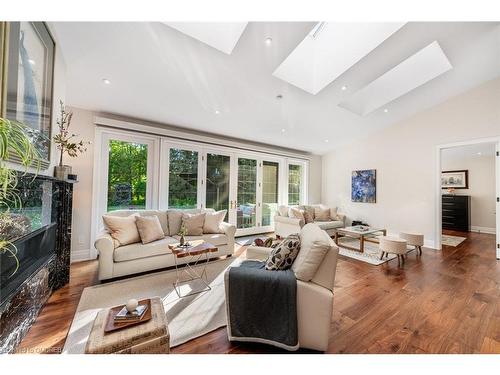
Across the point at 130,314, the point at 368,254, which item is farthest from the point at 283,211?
the point at 130,314

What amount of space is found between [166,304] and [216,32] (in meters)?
3.08

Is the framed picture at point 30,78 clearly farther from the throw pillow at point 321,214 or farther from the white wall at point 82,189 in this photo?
the throw pillow at point 321,214

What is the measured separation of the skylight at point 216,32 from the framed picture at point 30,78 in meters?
1.18

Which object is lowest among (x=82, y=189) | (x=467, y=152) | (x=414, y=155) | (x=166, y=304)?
(x=166, y=304)

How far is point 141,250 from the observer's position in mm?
2814

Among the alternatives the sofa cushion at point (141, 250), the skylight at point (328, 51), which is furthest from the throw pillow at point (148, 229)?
the skylight at point (328, 51)

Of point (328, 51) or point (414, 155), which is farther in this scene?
point (414, 155)

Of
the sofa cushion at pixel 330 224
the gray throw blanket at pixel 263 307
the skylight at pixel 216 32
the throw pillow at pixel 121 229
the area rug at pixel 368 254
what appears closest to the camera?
the gray throw blanket at pixel 263 307

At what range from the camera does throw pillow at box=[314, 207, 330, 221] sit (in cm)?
542

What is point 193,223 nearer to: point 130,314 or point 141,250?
point 141,250

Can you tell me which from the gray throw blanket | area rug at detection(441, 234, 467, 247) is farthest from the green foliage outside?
area rug at detection(441, 234, 467, 247)

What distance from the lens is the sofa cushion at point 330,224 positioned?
5.04 m
